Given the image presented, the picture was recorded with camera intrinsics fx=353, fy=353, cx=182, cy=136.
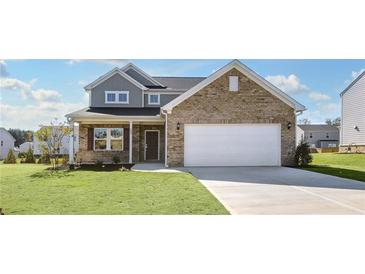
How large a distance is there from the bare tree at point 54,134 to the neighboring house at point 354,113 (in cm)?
1399

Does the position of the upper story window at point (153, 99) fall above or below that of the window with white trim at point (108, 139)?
above

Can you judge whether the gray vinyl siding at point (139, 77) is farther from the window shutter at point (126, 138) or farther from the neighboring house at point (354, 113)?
the neighboring house at point (354, 113)

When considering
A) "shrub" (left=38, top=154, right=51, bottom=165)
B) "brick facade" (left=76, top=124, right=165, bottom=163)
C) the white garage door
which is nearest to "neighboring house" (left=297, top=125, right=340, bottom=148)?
the white garage door

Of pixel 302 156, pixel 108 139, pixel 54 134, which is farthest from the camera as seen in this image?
pixel 54 134

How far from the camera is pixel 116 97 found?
70.1 ft

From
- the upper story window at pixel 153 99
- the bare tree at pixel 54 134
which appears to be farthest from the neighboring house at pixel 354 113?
the bare tree at pixel 54 134

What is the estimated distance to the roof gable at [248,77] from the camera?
16125mm

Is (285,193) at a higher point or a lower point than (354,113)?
lower

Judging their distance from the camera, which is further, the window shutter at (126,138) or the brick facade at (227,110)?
the window shutter at (126,138)

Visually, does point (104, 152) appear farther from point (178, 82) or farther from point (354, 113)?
point (354, 113)

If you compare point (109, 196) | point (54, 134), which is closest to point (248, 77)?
point (109, 196)

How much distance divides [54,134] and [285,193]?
49.4 ft
